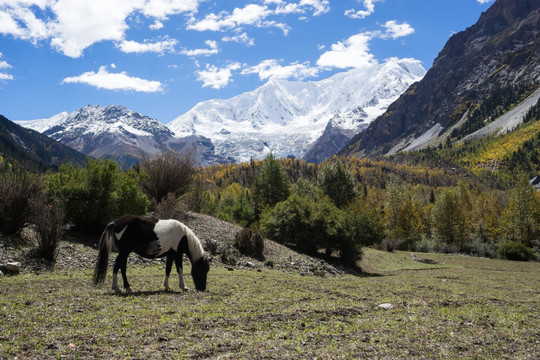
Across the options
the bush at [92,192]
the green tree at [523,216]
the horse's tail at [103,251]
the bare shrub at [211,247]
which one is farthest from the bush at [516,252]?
the horse's tail at [103,251]

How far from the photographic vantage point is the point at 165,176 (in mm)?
28031

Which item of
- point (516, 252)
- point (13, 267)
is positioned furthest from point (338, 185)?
point (13, 267)

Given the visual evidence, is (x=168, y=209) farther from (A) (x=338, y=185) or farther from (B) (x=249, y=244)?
(A) (x=338, y=185)

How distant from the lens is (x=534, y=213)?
198ft

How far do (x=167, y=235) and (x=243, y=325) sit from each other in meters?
4.15

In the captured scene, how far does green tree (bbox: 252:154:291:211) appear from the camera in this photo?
53.3m

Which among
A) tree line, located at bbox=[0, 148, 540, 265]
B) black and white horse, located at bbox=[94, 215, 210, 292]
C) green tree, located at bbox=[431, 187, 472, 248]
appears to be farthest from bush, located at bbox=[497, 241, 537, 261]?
black and white horse, located at bbox=[94, 215, 210, 292]

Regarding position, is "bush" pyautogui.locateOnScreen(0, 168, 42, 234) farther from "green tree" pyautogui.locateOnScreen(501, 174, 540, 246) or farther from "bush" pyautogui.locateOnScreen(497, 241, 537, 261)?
"green tree" pyautogui.locateOnScreen(501, 174, 540, 246)

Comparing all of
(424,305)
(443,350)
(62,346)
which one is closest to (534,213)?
(424,305)

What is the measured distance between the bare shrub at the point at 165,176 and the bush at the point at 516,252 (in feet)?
142

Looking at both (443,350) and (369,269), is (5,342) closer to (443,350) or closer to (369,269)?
(443,350)

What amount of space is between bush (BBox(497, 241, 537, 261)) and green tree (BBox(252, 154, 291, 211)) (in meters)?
30.6

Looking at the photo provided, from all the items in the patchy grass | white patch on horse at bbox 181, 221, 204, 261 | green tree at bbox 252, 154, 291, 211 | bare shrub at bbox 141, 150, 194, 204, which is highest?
green tree at bbox 252, 154, 291, 211

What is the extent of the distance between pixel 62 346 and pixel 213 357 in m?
2.39
